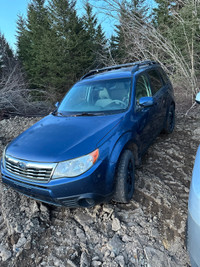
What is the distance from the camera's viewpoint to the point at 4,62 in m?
18.9

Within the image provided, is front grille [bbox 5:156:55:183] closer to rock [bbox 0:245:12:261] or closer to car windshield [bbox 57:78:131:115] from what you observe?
rock [bbox 0:245:12:261]

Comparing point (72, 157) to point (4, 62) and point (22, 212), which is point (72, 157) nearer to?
point (22, 212)

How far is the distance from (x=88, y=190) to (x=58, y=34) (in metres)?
17.4

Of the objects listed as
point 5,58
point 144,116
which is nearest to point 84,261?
point 144,116

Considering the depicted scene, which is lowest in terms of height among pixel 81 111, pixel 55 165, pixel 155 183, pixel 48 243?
pixel 48 243

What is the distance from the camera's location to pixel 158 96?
364 cm

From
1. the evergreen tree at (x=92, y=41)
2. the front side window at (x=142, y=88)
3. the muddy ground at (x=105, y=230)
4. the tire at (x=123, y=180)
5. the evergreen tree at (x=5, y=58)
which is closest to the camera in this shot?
the muddy ground at (x=105, y=230)

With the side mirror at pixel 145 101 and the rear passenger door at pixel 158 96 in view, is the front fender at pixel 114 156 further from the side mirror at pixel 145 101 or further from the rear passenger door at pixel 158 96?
the rear passenger door at pixel 158 96

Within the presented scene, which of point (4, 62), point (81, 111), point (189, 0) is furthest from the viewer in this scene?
point (4, 62)

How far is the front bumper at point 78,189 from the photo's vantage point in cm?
196

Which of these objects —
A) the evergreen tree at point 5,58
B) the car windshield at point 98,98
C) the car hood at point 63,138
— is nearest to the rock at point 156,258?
the car hood at point 63,138

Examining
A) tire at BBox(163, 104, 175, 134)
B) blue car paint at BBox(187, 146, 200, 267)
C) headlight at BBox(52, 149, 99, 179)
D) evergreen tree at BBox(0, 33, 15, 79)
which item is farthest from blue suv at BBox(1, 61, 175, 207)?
evergreen tree at BBox(0, 33, 15, 79)

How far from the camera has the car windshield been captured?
9.43 ft

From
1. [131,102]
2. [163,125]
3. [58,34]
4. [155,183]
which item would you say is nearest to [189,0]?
[163,125]
